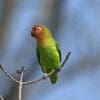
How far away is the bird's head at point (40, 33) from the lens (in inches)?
168

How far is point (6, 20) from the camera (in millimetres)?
5750

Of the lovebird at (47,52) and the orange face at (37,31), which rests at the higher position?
the orange face at (37,31)

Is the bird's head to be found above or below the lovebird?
above

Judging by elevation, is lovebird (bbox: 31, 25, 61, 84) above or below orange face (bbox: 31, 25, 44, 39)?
below

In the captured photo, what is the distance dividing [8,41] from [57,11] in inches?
24.9

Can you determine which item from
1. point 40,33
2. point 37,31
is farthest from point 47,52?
point 37,31

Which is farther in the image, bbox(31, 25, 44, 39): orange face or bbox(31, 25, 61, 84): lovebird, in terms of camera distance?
bbox(31, 25, 61, 84): lovebird

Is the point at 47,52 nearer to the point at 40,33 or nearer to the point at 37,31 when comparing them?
the point at 40,33

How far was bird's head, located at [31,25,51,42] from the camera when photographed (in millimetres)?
4277

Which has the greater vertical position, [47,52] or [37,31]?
[37,31]

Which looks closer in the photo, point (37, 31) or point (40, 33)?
point (37, 31)

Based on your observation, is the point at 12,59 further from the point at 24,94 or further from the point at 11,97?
the point at 11,97

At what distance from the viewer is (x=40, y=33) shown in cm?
454

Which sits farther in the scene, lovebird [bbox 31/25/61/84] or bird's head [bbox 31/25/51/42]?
lovebird [bbox 31/25/61/84]
